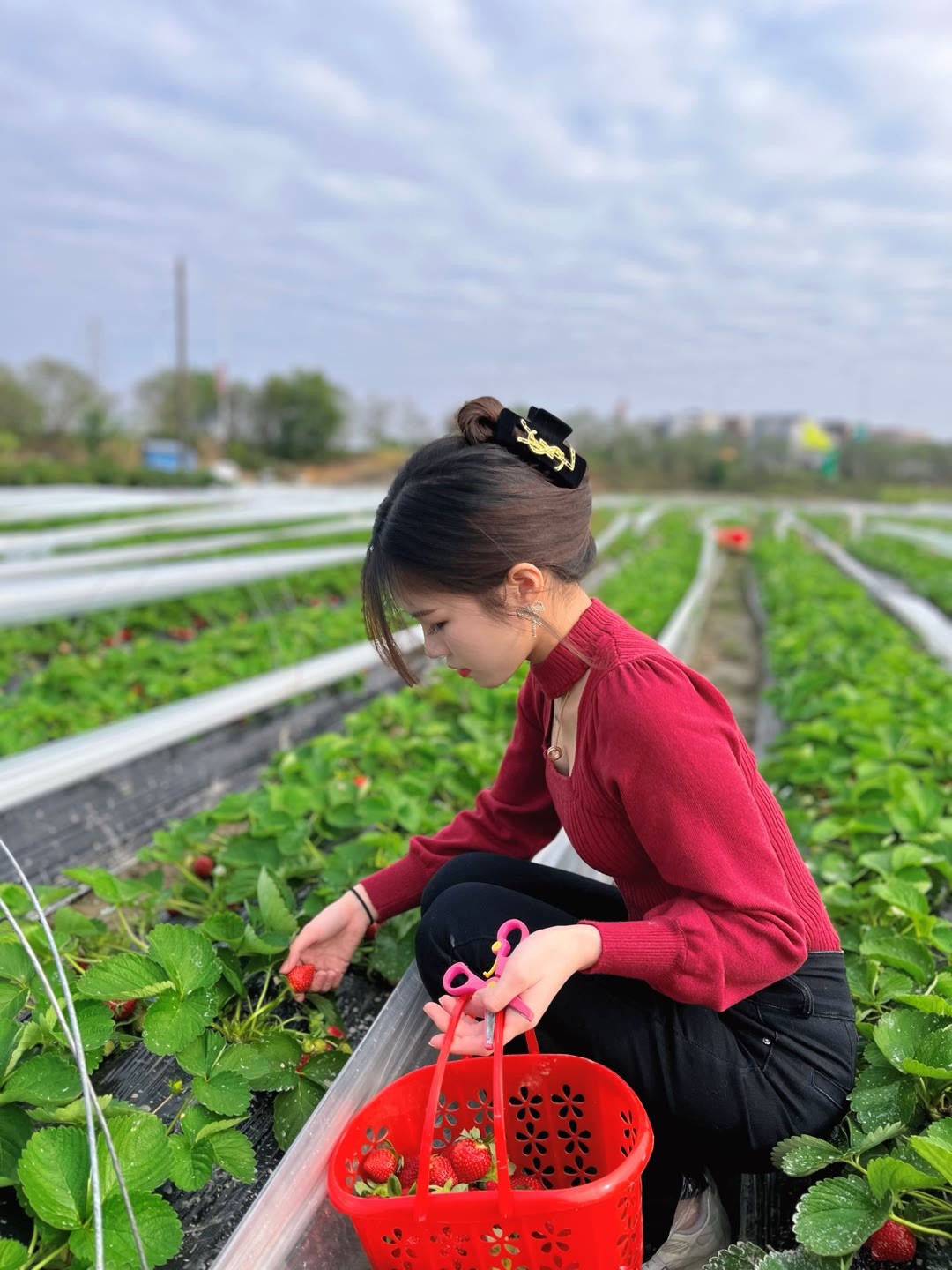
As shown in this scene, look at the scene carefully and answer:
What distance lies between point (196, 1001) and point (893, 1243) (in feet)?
3.19

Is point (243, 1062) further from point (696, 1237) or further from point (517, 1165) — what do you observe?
point (696, 1237)

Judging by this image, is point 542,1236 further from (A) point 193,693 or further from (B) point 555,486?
(A) point 193,693

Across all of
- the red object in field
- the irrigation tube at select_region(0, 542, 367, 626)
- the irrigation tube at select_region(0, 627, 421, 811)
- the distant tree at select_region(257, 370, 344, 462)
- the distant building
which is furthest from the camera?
the distant tree at select_region(257, 370, 344, 462)

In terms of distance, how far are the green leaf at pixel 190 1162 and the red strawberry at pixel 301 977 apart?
30cm

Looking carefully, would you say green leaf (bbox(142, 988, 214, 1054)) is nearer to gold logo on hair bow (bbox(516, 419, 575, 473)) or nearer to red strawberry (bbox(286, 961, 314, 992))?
red strawberry (bbox(286, 961, 314, 992))

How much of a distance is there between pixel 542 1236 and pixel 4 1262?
59 centimetres

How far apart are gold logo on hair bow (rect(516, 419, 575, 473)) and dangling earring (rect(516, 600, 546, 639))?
0.60ft

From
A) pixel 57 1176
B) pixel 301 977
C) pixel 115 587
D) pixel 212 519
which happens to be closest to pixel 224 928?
pixel 301 977

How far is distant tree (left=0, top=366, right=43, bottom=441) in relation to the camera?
1220 inches

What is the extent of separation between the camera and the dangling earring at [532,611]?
1.30 m

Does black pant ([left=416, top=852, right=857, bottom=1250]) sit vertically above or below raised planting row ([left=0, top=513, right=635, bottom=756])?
above

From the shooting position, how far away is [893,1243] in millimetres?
1216

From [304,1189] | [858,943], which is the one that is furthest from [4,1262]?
[858,943]

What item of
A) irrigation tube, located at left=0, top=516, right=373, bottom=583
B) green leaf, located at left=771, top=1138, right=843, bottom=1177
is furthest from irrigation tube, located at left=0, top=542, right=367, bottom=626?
green leaf, located at left=771, top=1138, right=843, bottom=1177
